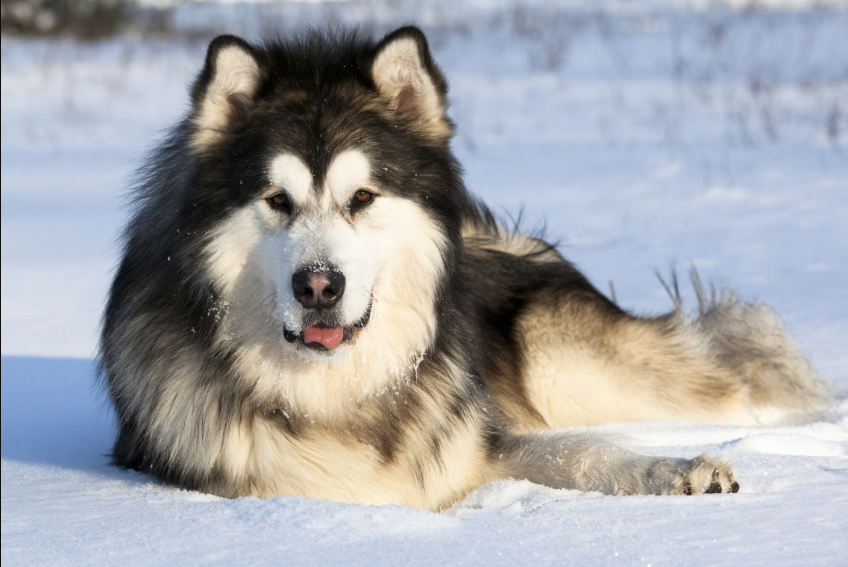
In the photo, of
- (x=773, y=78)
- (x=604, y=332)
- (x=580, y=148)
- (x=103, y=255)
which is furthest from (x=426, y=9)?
(x=604, y=332)

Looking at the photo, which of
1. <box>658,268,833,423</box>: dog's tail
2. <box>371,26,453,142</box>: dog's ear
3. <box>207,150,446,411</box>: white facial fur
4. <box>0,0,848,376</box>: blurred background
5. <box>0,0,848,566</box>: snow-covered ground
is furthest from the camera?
<box>0,0,848,376</box>: blurred background

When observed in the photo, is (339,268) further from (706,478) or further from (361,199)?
(706,478)

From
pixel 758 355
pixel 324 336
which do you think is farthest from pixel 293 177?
pixel 758 355

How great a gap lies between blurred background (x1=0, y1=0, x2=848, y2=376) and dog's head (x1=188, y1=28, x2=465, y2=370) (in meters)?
0.38

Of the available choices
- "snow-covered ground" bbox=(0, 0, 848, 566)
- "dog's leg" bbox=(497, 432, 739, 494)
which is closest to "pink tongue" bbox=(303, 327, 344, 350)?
"snow-covered ground" bbox=(0, 0, 848, 566)

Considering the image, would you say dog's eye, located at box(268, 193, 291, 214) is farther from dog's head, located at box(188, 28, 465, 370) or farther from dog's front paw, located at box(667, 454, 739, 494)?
dog's front paw, located at box(667, 454, 739, 494)

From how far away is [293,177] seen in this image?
2955 millimetres

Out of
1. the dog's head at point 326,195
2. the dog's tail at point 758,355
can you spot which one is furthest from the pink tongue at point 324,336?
the dog's tail at point 758,355

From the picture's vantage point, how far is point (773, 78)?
11758mm

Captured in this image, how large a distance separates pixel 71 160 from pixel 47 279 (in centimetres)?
372

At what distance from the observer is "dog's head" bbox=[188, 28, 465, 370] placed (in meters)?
2.93

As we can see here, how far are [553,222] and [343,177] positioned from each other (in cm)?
431

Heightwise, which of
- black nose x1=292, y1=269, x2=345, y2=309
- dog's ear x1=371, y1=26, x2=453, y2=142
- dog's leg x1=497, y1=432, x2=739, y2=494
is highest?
dog's ear x1=371, y1=26, x2=453, y2=142

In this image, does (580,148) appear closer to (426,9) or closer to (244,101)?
(244,101)
